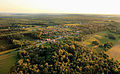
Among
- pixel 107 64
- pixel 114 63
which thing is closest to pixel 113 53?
pixel 114 63

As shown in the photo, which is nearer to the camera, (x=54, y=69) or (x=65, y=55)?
(x=54, y=69)

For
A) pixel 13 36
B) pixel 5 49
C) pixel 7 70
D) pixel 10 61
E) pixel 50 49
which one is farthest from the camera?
pixel 13 36

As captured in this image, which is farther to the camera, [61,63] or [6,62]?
[6,62]

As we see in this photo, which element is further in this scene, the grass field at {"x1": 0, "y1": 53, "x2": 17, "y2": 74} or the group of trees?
the grass field at {"x1": 0, "y1": 53, "x2": 17, "y2": 74}

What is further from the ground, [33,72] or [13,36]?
[13,36]

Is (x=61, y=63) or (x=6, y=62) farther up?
(x=61, y=63)

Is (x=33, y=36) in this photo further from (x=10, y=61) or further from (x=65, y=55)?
(x=65, y=55)

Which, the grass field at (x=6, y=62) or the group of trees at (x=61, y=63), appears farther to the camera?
the grass field at (x=6, y=62)

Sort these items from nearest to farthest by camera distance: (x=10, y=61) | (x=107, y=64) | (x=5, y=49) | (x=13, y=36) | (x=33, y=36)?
(x=107, y=64) → (x=10, y=61) → (x=5, y=49) → (x=13, y=36) → (x=33, y=36)
